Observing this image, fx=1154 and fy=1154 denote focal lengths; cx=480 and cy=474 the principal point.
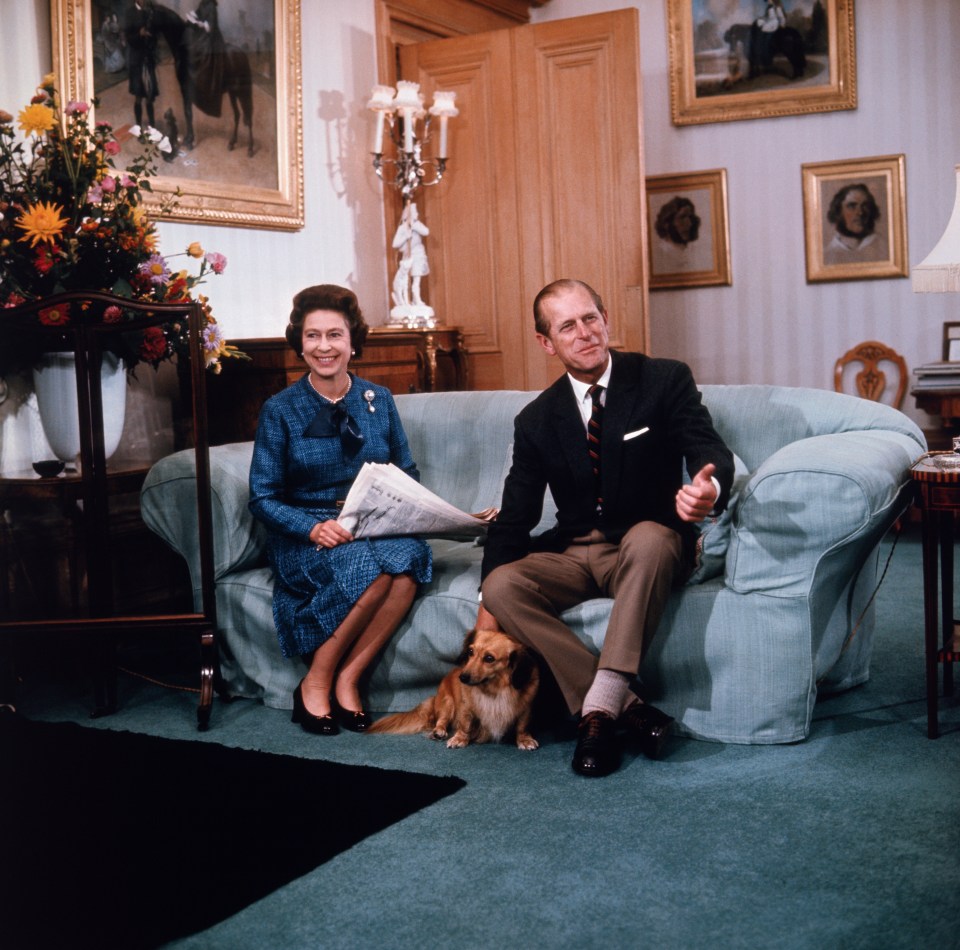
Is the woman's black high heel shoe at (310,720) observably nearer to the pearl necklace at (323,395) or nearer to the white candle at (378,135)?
the pearl necklace at (323,395)

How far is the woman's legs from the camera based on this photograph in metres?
3.36

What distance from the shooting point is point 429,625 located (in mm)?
3406

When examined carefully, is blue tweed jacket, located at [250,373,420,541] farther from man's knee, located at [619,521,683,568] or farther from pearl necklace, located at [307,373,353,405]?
man's knee, located at [619,521,683,568]

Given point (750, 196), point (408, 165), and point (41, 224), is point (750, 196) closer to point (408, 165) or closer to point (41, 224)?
point (408, 165)

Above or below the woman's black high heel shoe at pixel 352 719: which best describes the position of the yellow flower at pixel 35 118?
above

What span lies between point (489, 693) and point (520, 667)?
113 mm

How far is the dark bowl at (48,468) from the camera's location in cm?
365

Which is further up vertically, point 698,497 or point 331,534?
point 698,497

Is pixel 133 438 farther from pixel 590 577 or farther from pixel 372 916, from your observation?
pixel 372 916

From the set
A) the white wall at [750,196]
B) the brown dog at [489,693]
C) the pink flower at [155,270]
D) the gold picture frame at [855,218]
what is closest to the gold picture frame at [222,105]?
the white wall at [750,196]

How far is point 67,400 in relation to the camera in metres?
3.69

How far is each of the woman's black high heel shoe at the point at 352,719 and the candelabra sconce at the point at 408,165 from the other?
2.64 m

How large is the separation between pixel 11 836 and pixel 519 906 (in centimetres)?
119

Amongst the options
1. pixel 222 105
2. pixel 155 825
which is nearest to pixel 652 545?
pixel 155 825
